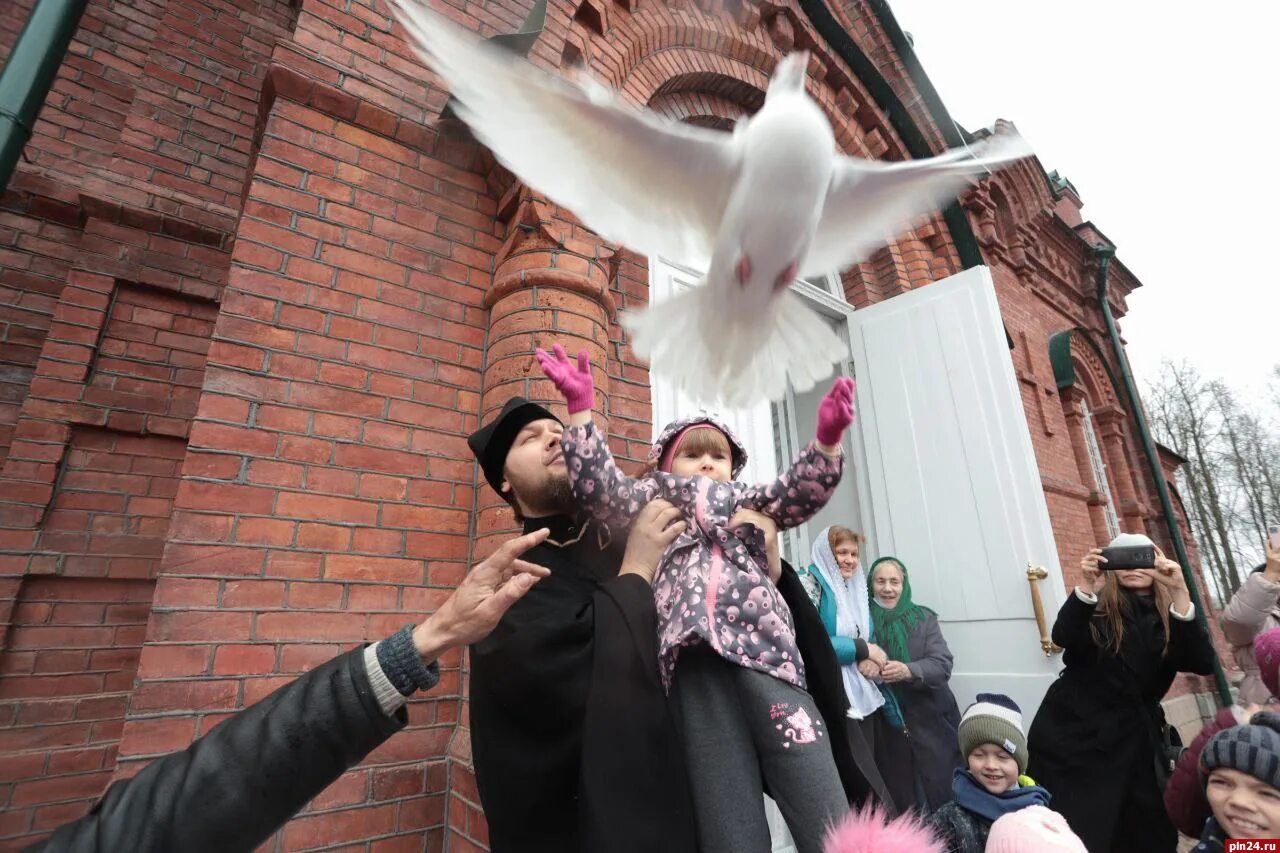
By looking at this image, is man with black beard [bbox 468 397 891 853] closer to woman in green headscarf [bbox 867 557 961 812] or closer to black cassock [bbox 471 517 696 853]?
black cassock [bbox 471 517 696 853]

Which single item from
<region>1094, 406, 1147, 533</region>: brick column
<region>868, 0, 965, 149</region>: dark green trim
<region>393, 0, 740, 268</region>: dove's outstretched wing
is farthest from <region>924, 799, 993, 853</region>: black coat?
<region>1094, 406, 1147, 533</region>: brick column

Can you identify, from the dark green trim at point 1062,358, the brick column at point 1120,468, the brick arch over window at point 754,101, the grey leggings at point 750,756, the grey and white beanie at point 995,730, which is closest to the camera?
the grey leggings at point 750,756

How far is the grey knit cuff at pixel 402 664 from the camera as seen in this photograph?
902 millimetres

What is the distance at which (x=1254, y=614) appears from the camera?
92.7 inches

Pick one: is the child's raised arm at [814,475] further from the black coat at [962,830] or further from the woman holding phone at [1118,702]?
the woman holding phone at [1118,702]

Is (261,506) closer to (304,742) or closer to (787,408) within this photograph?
A: (304,742)

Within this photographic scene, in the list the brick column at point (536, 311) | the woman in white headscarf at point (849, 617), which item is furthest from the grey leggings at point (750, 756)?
the woman in white headscarf at point (849, 617)

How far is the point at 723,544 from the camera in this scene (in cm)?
146

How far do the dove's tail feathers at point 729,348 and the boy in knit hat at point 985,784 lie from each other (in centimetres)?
134

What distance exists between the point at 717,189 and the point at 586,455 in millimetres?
846

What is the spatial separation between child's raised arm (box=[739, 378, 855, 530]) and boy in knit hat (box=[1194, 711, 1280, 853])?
122 cm

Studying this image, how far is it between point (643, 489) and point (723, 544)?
0.25 m

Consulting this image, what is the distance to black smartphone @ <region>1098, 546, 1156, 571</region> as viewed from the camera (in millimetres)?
2025

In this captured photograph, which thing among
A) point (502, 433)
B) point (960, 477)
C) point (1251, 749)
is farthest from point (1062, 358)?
point (502, 433)
